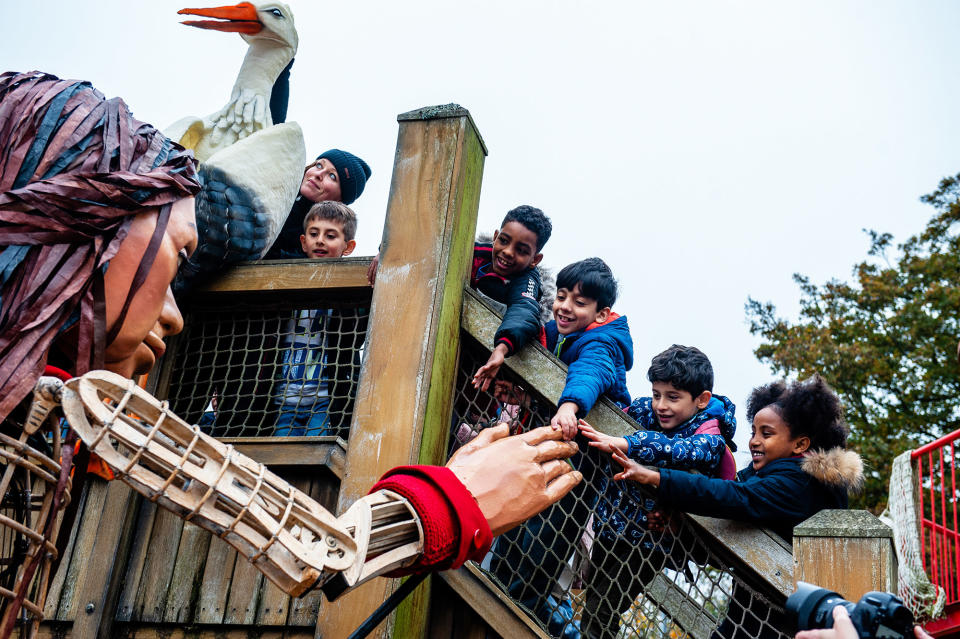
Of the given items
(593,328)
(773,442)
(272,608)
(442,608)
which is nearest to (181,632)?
(272,608)

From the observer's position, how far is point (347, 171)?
4867 millimetres

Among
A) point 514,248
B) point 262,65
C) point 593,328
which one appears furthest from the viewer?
point 262,65

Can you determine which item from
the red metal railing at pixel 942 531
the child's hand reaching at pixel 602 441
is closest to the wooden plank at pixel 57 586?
the child's hand reaching at pixel 602 441

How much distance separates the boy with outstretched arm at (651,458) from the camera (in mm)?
3014

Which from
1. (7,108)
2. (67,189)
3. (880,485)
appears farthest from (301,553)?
(880,485)

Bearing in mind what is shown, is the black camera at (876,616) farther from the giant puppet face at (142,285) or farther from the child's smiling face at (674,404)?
the child's smiling face at (674,404)

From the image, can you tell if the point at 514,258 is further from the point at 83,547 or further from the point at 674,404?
the point at 83,547

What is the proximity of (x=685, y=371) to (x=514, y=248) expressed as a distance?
885 mm

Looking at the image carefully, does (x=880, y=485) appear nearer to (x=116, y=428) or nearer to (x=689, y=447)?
(x=689, y=447)

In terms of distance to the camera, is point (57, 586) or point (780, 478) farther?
point (57, 586)

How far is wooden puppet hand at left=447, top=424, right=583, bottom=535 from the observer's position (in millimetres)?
2502

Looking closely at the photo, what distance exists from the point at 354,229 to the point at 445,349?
1527mm

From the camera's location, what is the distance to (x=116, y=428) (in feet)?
5.87

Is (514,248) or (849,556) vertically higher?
(514,248)
